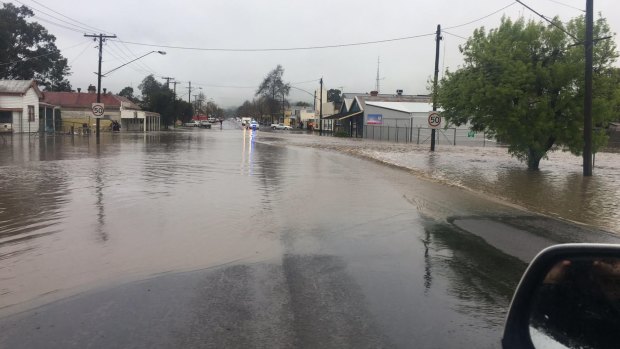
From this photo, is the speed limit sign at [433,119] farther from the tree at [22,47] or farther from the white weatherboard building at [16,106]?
the tree at [22,47]

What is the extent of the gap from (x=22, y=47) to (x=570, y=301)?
78.5 m

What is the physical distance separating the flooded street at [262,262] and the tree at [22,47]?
6123 centimetres

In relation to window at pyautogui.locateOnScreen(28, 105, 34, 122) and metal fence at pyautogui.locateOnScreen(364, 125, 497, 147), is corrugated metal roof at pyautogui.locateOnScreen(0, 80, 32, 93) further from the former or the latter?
metal fence at pyautogui.locateOnScreen(364, 125, 497, 147)

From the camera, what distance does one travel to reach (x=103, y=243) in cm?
728

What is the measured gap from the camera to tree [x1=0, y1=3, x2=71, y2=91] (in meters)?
64.4

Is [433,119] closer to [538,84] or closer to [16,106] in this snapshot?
[538,84]

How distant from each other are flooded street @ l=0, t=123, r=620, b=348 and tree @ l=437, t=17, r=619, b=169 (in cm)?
646

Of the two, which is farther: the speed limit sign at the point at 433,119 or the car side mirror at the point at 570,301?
the speed limit sign at the point at 433,119

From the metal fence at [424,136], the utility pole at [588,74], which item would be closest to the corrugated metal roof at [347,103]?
the metal fence at [424,136]

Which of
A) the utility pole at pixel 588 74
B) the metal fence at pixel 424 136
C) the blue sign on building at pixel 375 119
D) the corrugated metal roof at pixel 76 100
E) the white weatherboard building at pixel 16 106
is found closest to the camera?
the utility pole at pixel 588 74

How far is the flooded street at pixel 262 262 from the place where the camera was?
172 inches

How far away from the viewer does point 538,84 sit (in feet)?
64.7

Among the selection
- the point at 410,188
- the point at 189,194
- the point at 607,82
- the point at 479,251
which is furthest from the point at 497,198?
the point at 607,82

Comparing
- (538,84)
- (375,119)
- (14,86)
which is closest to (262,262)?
(538,84)
